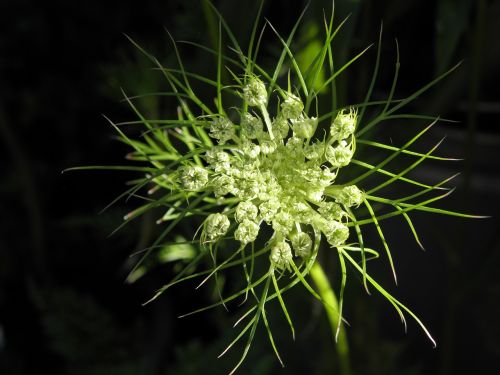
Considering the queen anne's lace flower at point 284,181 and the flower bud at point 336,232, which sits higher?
the queen anne's lace flower at point 284,181

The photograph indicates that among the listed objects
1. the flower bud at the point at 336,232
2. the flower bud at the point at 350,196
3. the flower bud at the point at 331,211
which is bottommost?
the flower bud at the point at 336,232

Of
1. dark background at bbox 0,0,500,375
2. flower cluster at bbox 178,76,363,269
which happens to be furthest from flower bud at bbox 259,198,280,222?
dark background at bbox 0,0,500,375

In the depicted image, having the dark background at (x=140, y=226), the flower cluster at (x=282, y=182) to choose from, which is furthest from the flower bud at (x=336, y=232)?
the dark background at (x=140, y=226)

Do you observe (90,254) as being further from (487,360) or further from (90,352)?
(487,360)

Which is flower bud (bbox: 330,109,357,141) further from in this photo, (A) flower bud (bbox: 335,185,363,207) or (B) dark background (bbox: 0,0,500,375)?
(B) dark background (bbox: 0,0,500,375)

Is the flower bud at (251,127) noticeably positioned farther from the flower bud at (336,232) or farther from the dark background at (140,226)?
the dark background at (140,226)

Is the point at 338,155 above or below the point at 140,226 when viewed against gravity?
above

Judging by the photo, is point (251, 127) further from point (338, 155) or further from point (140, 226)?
point (140, 226)

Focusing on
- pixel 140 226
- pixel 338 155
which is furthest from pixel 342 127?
pixel 140 226
